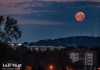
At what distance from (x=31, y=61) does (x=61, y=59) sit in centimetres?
533

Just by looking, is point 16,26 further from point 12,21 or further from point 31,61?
point 31,61

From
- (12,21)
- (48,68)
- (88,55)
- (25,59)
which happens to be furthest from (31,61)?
(88,55)

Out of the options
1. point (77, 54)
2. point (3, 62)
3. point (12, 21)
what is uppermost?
point (12, 21)

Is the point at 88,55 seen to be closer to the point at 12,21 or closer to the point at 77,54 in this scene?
the point at 77,54

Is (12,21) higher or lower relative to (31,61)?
higher

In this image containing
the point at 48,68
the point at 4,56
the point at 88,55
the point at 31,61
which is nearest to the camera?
the point at 4,56

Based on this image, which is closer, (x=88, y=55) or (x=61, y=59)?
(x=61, y=59)

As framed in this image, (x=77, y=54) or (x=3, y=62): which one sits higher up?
(x=3, y=62)

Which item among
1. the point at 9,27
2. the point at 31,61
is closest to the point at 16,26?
the point at 9,27

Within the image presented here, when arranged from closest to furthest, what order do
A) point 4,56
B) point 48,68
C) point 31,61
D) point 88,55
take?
point 4,56 < point 48,68 < point 31,61 < point 88,55

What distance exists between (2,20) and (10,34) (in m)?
1.63

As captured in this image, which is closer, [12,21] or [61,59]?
[12,21]

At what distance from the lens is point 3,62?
41469mm

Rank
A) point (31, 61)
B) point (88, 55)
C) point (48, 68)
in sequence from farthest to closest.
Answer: point (88, 55)
point (31, 61)
point (48, 68)
